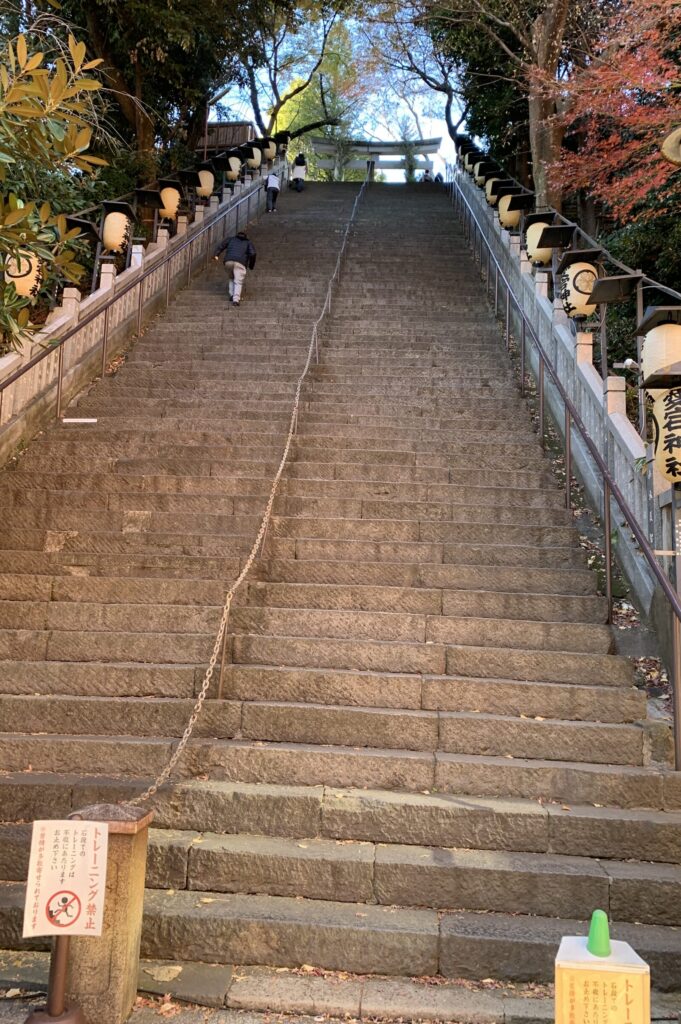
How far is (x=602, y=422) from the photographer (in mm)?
7082

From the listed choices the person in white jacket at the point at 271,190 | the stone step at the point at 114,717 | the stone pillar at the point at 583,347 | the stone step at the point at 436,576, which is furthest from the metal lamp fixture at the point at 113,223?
the stone step at the point at 114,717

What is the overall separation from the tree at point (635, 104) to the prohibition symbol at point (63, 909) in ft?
37.1

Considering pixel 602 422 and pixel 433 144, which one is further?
pixel 433 144

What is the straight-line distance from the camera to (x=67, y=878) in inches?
107

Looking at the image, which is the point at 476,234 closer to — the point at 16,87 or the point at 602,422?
the point at 602,422

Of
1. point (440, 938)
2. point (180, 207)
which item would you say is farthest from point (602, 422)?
point (180, 207)

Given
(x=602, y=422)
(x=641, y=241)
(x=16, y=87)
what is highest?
(x=641, y=241)

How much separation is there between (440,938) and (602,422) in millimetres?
5048

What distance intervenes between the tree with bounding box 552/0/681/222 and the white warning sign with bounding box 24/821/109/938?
36.6ft

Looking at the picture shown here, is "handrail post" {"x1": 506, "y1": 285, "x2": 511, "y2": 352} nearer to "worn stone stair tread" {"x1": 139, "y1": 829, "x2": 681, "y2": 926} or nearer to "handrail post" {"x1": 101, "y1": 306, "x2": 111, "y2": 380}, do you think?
"handrail post" {"x1": 101, "y1": 306, "x2": 111, "y2": 380}

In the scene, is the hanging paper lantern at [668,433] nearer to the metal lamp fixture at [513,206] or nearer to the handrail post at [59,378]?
the handrail post at [59,378]

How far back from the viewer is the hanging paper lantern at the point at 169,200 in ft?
47.5

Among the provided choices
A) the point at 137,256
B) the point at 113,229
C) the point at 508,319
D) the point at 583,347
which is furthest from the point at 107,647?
the point at 137,256

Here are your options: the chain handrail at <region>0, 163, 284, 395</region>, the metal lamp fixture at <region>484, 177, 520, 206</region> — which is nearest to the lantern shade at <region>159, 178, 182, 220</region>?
the chain handrail at <region>0, 163, 284, 395</region>
